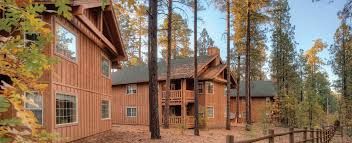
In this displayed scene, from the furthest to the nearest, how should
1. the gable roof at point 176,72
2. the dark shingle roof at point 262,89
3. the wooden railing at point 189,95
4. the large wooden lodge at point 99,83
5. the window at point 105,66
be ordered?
the dark shingle roof at point 262,89
the gable roof at point 176,72
the wooden railing at point 189,95
the window at point 105,66
the large wooden lodge at point 99,83

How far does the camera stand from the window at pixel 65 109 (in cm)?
1370

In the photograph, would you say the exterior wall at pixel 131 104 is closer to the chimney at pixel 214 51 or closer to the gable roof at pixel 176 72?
the gable roof at pixel 176 72

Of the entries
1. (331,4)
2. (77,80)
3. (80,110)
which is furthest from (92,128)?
(331,4)

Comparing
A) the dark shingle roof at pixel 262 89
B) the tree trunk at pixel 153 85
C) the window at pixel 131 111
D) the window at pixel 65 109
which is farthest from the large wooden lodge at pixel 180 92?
the window at pixel 65 109

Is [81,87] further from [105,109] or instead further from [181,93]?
[181,93]

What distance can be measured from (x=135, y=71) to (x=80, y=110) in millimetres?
21924

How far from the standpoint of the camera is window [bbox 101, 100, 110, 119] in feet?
68.4

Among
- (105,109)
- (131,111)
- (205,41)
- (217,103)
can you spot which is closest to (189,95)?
(217,103)

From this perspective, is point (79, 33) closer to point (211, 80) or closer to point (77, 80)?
point (77, 80)

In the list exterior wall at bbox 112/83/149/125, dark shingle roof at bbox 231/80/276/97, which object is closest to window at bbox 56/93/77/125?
exterior wall at bbox 112/83/149/125

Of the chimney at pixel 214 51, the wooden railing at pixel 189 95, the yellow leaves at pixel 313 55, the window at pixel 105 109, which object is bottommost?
the window at pixel 105 109

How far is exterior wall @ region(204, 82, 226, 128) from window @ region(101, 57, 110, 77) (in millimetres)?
12733

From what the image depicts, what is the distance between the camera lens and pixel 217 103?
3578cm

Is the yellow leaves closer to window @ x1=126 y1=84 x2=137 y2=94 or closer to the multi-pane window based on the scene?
the multi-pane window
